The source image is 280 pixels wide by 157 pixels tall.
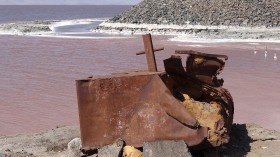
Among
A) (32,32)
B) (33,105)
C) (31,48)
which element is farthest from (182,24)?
(33,105)

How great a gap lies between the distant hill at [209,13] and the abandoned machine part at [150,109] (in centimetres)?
3724

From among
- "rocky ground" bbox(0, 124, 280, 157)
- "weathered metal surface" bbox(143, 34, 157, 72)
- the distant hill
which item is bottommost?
"rocky ground" bbox(0, 124, 280, 157)

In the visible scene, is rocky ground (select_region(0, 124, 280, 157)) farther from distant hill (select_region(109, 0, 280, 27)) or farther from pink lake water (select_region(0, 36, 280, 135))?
distant hill (select_region(109, 0, 280, 27))

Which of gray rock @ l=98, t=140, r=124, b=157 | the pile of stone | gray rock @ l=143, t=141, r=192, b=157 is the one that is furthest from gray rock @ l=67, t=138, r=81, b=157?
gray rock @ l=143, t=141, r=192, b=157

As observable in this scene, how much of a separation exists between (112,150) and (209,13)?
41798 millimetres

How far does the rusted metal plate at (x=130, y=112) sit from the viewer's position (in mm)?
5824

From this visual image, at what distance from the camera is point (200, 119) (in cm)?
616

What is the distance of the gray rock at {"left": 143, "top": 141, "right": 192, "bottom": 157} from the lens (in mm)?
5625

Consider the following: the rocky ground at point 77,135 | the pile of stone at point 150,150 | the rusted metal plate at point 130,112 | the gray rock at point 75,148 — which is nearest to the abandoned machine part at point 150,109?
the rusted metal plate at point 130,112

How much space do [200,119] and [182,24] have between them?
39315 mm

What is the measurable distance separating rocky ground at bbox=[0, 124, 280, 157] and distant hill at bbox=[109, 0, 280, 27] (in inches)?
1417

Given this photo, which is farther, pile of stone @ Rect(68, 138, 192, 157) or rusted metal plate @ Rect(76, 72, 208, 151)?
rusted metal plate @ Rect(76, 72, 208, 151)

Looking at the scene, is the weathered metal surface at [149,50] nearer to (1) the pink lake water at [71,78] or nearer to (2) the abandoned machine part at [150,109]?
(2) the abandoned machine part at [150,109]

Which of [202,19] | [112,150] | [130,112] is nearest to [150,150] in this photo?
[112,150]
